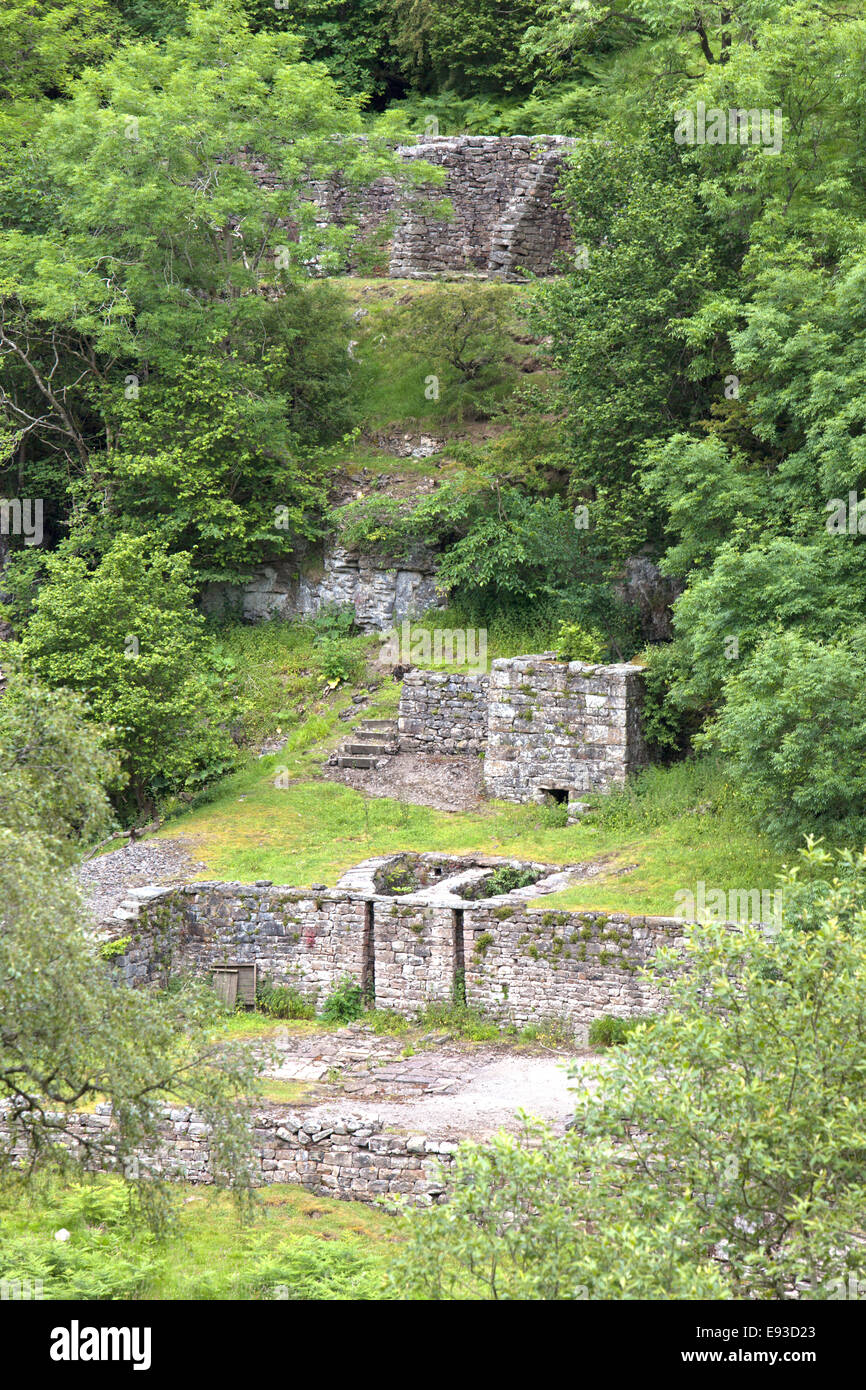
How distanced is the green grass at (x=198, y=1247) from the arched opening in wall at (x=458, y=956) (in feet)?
15.0

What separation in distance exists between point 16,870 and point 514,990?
982 cm

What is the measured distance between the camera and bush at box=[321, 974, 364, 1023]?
19672 mm

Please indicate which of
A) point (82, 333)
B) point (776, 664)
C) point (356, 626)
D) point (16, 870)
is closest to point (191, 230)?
point (82, 333)

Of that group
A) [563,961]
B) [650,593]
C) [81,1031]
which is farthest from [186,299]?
[81,1031]

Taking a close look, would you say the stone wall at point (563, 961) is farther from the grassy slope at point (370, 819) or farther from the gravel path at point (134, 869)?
the gravel path at point (134, 869)

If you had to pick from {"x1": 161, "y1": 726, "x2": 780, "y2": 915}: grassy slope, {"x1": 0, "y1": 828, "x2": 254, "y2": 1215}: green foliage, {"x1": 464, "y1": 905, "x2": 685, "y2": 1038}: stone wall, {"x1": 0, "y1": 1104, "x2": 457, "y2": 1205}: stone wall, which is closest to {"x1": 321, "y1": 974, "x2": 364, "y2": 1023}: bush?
{"x1": 464, "y1": 905, "x2": 685, "y2": 1038}: stone wall

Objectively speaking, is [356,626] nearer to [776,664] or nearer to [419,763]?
[419,763]

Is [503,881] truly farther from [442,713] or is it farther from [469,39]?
[469,39]

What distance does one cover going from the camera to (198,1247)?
547 inches

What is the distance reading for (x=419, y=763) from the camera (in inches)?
969

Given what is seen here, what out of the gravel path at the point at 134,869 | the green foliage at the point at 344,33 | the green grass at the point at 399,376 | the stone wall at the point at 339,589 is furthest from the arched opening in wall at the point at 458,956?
the green foliage at the point at 344,33

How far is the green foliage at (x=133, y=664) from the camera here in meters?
22.8

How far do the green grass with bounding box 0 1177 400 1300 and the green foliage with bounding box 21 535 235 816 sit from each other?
845cm

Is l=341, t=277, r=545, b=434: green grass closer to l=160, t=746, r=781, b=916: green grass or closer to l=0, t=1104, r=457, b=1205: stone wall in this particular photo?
l=160, t=746, r=781, b=916: green grass
